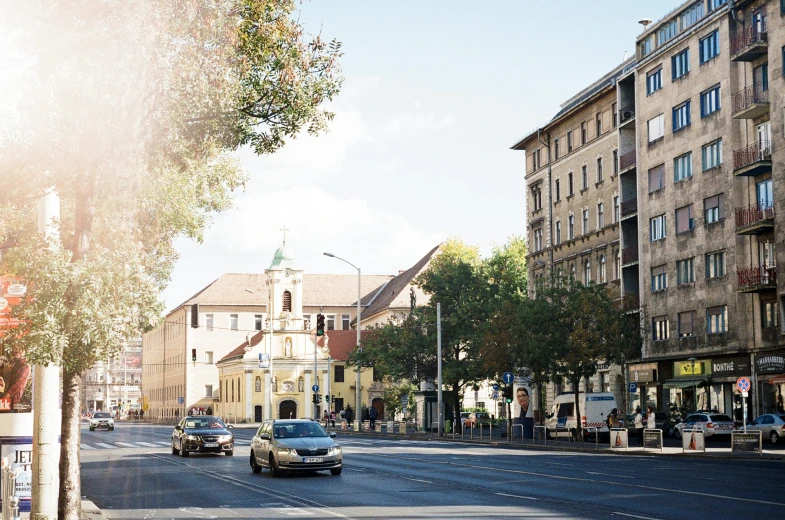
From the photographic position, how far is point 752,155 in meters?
52.2

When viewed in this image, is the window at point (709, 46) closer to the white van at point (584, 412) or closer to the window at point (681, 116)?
the window at point (681, 116)

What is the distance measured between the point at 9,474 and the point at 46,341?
155cm

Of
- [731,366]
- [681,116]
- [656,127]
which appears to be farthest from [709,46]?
[731,366]

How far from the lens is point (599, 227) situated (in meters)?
69.1

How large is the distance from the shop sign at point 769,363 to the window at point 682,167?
37.2ft

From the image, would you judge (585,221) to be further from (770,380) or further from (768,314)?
(770,380)

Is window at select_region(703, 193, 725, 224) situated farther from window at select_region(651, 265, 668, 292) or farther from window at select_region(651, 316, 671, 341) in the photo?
window at select_region(651, 316, 671, 341)

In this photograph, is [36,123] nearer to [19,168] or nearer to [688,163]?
[19,168]

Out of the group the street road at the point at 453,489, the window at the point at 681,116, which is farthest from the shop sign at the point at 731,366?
the street road at the point at 453,489

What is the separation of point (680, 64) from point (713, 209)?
8.34 m

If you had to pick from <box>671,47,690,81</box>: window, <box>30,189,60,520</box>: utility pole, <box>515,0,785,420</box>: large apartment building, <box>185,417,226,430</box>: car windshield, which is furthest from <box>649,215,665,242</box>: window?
<box>30,189,60,520</box>: utility pole

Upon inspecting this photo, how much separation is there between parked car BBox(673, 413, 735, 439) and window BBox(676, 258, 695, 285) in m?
9.11

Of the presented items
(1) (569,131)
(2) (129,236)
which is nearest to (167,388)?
(1) (569,131)

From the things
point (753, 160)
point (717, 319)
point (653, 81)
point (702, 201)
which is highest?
point (653, 81)
